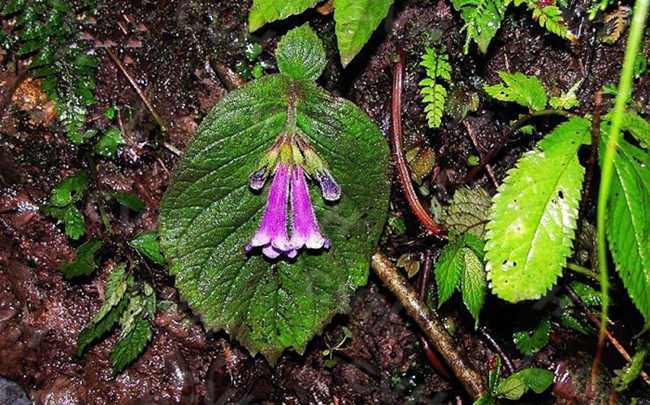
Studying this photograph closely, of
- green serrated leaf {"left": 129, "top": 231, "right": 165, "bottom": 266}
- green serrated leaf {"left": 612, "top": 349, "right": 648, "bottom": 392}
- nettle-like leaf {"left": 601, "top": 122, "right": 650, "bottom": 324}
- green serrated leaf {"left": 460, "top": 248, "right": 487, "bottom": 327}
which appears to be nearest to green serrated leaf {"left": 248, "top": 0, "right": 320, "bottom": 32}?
green serrated leaf {"left": 129, "top": 231, "right": 165, "bottom": 266}

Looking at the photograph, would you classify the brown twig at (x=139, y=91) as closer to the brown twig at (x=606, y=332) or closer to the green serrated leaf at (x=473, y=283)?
the green serrated leaf at (x=473, y=283)

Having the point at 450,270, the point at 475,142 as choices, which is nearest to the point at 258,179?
the point at 450,270

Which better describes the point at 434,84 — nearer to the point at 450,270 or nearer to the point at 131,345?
the point at 450,270

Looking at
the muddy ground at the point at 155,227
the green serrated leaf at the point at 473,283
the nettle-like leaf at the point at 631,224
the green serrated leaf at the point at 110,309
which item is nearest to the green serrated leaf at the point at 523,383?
the muddy ground at the point at 155,227

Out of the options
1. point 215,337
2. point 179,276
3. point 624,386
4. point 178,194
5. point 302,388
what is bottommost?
point 624,386

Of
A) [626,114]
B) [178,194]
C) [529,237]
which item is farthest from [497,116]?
[178,194]

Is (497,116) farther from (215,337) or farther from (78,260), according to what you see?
(78,260)
